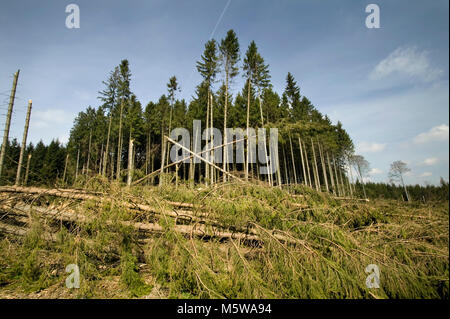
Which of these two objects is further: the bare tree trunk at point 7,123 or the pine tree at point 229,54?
the pine tree at point 229,54

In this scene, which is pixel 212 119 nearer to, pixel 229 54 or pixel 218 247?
pixel 229 54

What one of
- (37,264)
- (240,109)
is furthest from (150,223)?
(240,109)

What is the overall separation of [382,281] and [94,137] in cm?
3791

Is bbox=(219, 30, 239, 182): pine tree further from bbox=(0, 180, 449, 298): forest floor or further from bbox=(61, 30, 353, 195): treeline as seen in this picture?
bbox=(0, 180, 449, 298): forest floor

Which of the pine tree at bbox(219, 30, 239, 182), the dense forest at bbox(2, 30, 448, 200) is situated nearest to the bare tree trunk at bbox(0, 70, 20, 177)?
the dense forest at bbox(2, 30, 448, 200)

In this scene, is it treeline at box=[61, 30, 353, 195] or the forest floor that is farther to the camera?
treeline at box=[61, 30, 353, 195]

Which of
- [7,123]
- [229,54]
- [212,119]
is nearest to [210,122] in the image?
[212,119]

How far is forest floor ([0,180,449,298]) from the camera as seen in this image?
2336mm

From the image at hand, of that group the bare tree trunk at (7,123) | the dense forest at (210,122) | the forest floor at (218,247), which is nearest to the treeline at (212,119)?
the dense forest at (210,122)

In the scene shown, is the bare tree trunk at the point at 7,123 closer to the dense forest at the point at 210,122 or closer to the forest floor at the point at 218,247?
the dense forest at the point at 210,122

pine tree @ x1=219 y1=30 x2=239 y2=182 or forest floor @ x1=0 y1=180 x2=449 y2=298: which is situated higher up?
pine tree @ x1=219 y1=30 x2=239 y2=182

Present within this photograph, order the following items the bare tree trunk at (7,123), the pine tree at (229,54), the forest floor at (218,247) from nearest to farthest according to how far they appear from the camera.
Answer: the forest floor at (218,247) < the bare tree trunk at (7,123) < the pine tree at (229,54)

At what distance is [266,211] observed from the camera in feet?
10.6

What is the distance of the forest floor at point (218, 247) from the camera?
7.66 feet
